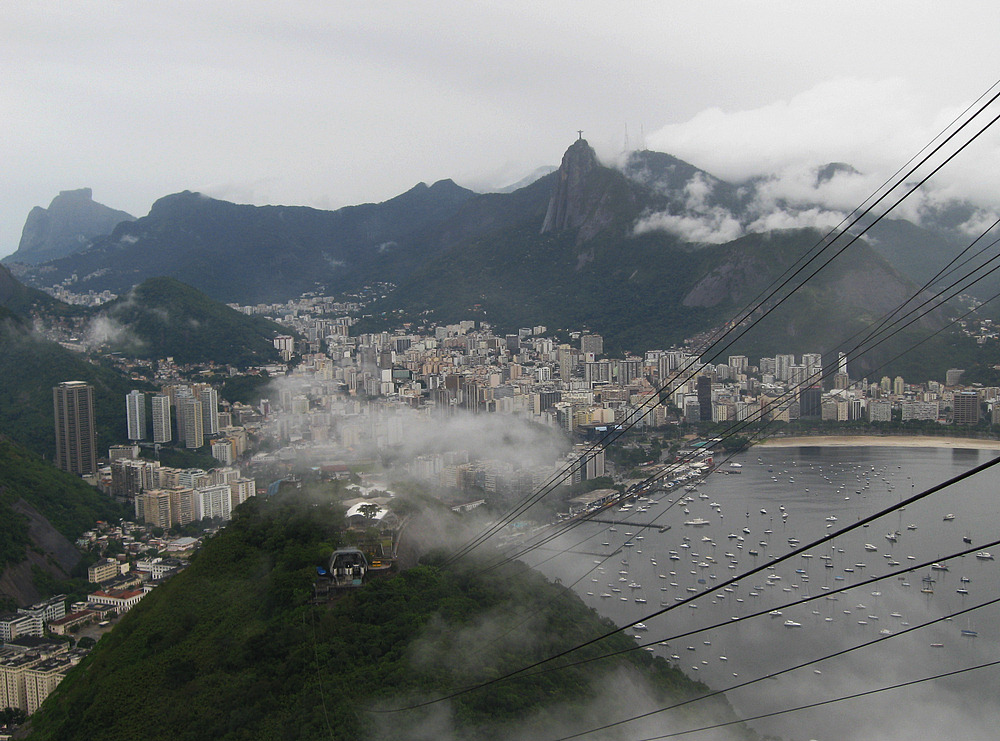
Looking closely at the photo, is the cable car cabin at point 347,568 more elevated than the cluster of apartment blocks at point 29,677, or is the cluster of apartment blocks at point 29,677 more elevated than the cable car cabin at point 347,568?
the cable car cabin at point 347,568

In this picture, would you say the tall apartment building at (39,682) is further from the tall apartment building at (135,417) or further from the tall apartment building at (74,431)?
the tall apartment building at (135,417)

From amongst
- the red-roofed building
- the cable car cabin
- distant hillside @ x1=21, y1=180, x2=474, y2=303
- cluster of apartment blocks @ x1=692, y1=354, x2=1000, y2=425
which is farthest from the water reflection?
distant hillside @ x1=21, y1=180, x2=474, y2=303

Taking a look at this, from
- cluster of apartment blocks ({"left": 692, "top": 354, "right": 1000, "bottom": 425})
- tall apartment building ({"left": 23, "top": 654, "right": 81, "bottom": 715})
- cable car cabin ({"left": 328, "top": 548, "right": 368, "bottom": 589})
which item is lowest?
tall apartment building ({"left": 23, "top": 654, "right": 81, "bottom": 715})

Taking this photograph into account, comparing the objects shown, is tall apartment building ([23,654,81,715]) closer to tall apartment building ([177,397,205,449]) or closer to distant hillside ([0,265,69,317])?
tall apartment building ([177,397,205,449])

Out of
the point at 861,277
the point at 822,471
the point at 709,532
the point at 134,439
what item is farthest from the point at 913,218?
the point at 134,439

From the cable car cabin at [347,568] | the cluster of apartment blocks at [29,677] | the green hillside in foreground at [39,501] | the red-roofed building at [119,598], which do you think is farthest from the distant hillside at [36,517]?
the cable car cabin at [347,568]
